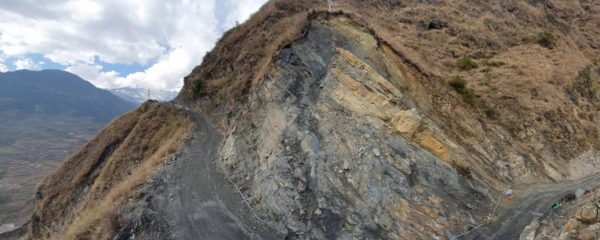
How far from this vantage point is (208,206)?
63.0 ft

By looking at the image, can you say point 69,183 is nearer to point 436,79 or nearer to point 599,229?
point 436,79

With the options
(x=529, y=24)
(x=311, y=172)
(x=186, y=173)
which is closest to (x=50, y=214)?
(x=186, y=173)

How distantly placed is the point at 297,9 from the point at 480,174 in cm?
2802

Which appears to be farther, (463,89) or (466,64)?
(466,64)

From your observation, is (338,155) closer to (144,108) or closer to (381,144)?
(381,144)

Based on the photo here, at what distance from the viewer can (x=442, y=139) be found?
1755 cm

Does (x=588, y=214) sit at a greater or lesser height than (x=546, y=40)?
lesser

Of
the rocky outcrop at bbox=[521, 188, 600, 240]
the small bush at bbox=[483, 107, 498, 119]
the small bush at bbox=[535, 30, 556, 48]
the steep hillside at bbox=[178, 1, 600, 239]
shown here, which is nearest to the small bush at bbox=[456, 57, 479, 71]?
the steep hillside at bbox=[178, 1, 600, 239]

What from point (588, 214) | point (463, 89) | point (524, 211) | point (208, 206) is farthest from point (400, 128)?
point (208, 206)

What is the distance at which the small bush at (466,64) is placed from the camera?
26.6 meters

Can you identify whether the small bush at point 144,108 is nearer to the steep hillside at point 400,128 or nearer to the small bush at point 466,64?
the steep hillside at point 400,128

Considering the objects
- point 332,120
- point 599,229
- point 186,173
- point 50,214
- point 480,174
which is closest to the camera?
point 599,229

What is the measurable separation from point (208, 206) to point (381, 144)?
9.44 m

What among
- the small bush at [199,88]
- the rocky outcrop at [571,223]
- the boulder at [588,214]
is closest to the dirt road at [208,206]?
the rocky outcrop at [571,223]
